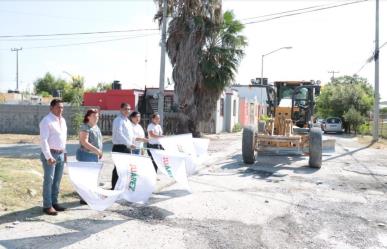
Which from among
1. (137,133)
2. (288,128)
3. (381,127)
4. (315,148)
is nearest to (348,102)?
(381,127)

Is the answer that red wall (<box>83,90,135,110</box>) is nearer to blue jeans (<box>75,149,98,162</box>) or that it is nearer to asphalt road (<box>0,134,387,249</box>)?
asphalt road (<box>0,134,387,249</box>)

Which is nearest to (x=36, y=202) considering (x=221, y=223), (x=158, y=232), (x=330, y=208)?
(x=158, y=232)

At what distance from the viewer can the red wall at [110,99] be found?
28656mm

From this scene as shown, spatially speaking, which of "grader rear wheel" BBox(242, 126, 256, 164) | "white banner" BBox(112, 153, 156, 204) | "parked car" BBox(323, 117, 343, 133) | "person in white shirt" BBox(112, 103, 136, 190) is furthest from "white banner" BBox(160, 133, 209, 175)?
"parked car" BBox(323, 117, 343, 133)

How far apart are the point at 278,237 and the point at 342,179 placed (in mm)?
5932

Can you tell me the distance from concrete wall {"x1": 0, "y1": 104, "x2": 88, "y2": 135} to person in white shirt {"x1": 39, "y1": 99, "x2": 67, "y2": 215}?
69.0ft

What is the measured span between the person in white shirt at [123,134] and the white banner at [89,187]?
5.47 ft

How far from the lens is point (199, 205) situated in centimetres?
796

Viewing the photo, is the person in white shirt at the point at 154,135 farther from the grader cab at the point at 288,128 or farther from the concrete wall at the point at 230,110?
the concrete wall at the point at 230,110

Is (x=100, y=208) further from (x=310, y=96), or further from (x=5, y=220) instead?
(x=310, y=96)

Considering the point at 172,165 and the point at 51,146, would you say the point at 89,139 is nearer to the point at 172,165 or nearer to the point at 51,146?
the point at 51,146

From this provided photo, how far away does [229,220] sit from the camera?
703 cm

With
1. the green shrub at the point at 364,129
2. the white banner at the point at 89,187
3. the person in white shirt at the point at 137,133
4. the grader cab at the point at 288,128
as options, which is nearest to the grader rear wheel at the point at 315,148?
the grader cab at the point at 288,128

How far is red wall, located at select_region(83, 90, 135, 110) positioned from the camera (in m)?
28.7
